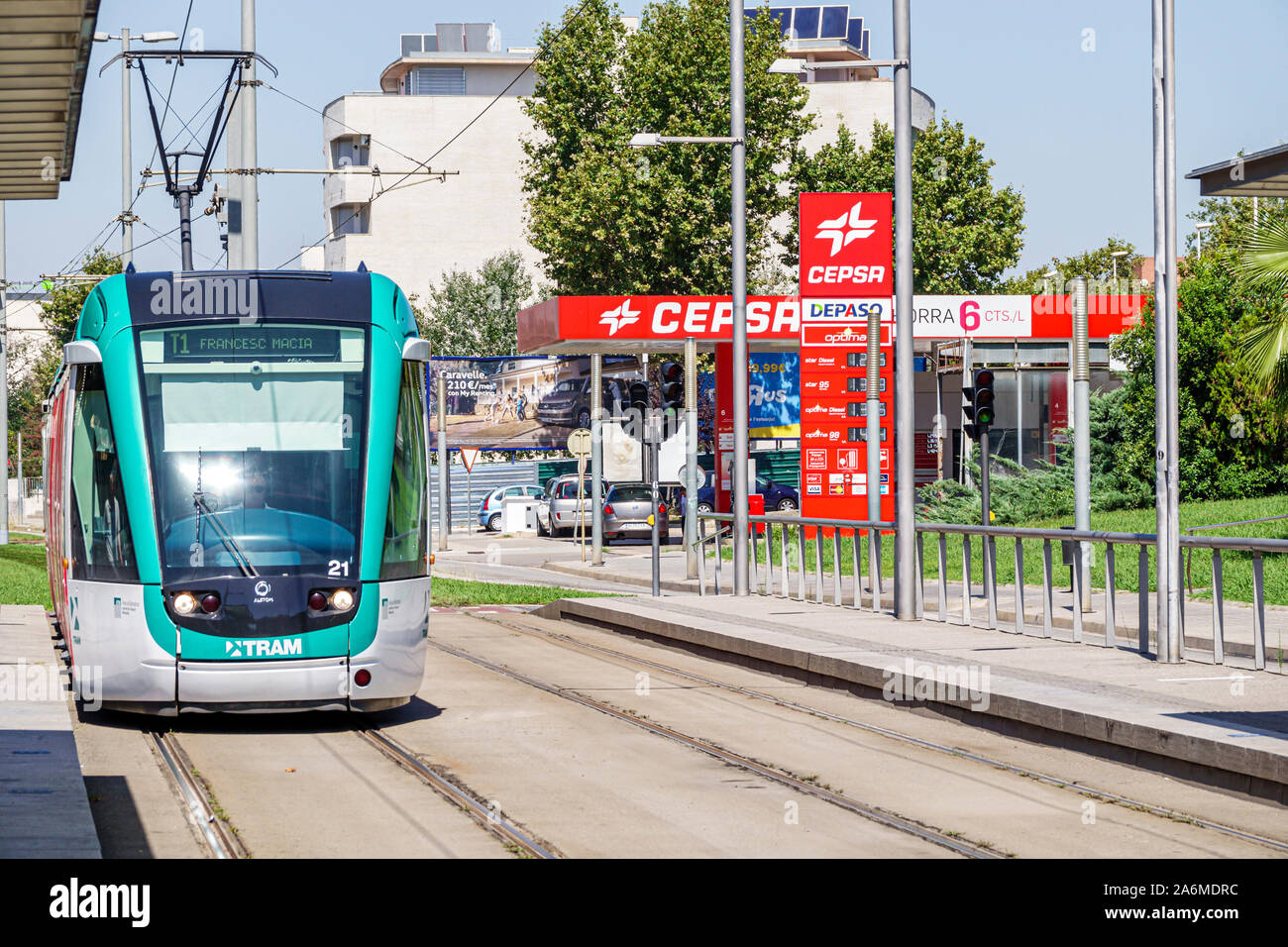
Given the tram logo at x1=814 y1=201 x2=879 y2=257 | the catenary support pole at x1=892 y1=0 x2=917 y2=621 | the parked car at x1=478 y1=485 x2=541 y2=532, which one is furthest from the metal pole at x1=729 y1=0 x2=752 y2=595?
the parked car at x1=478 y1=485 x2=541 y2=532

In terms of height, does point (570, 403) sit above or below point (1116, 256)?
below

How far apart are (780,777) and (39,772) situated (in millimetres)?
4172

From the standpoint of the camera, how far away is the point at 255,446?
11.4 m

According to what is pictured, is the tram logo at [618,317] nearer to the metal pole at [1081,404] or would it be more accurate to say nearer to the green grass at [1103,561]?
the green grass at [1103,561]

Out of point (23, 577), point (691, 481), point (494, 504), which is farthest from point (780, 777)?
point (494, 504)

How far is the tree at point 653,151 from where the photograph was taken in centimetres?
5534

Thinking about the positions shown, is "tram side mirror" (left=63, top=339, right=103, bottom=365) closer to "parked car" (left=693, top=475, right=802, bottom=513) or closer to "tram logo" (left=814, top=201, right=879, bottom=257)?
"tram logo" (left=814, top=201, right=879, bottom=257)

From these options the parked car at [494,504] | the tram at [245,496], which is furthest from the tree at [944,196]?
the tram at [245,496]

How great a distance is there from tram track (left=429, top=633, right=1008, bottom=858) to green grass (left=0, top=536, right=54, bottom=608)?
11.8 metres

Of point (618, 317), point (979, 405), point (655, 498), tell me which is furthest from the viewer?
point (618, 317)

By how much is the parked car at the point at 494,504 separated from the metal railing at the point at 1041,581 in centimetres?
3417

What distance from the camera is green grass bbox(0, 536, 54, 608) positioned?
2484 cm

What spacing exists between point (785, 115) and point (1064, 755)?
48.6 metres

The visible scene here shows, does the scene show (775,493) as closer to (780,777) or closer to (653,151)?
(653,151)
